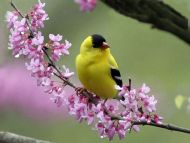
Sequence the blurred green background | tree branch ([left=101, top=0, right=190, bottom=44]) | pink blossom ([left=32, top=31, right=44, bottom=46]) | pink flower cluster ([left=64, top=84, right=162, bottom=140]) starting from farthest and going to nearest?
the blurred green background < pink blossom ([left=32, top=31, right=44, bottom=46]) < pink flower cluster ([left=64, top=84, right=162, bottom=140]) < tree branch ([left=101, top=0, right=190, bottom=44])

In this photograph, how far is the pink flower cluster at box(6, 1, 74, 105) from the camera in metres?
2.80

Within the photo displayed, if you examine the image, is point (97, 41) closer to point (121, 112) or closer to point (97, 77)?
point (97, 77)

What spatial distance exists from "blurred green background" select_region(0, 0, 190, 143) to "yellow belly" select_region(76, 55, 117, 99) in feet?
10.5

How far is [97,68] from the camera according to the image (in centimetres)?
363

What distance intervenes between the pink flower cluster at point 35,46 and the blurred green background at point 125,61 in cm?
401

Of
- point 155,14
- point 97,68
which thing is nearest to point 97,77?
point 97,68

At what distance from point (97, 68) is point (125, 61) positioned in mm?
5046

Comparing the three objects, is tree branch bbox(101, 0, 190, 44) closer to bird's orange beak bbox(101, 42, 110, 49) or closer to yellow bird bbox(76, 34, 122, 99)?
yellow bird bbox(76, 34, 122, 99)

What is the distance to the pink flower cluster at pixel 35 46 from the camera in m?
2.80

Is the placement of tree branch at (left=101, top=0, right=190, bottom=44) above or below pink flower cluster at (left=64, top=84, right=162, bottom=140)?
above

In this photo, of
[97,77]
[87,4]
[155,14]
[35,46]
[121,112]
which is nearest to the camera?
[155,14]

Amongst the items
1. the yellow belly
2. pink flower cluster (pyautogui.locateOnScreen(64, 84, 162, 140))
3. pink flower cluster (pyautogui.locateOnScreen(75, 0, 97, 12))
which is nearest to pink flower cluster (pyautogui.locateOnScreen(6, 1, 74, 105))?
pink flower cluster (pyautogui.locateOnScreen(64, 84, 162, 140))

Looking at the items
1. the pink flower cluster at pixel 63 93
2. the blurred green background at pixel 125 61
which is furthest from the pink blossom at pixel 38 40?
the blurred green background at pixel 125 61

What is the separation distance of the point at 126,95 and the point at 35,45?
490 mm
